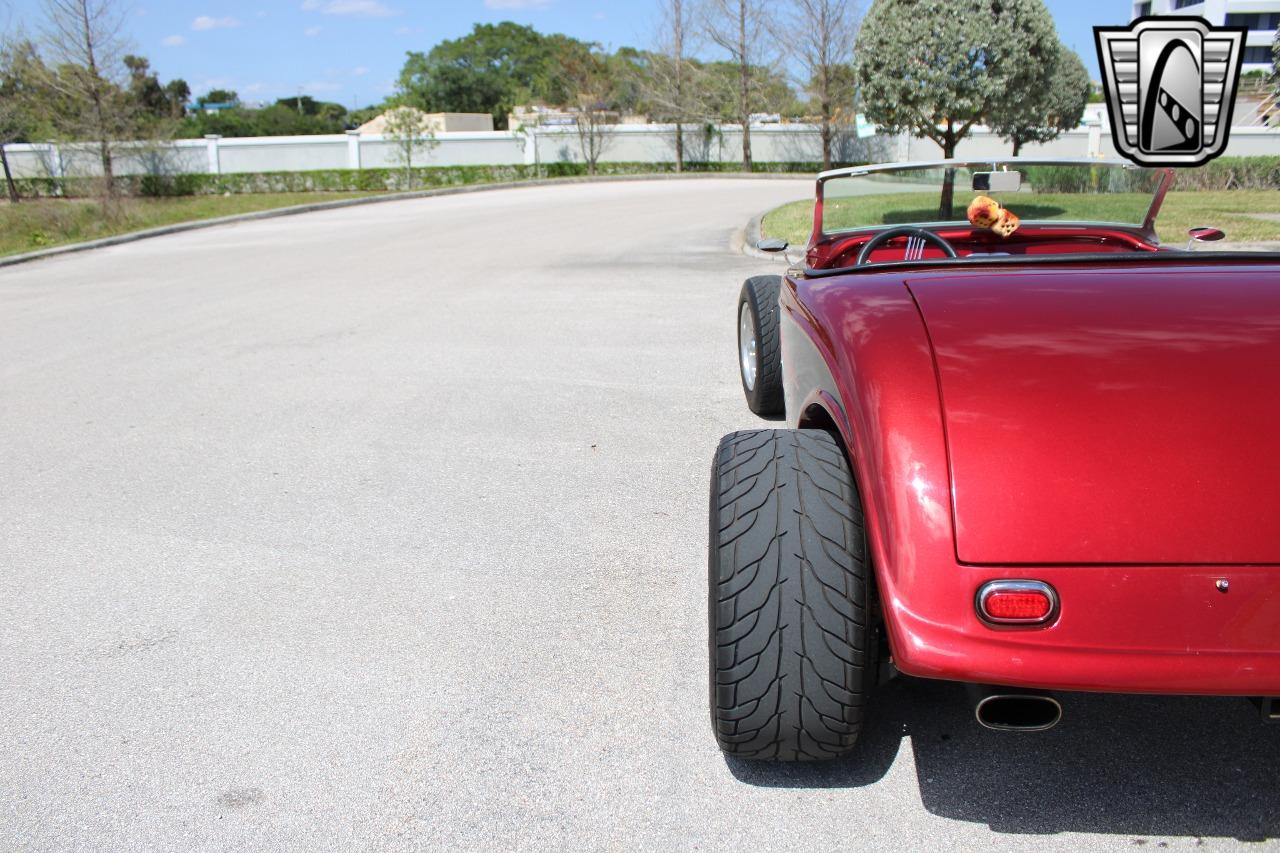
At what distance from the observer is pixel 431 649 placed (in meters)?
3.15

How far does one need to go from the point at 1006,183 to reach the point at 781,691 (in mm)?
3077

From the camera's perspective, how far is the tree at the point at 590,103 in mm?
40750

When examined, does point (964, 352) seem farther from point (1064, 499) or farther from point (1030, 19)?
point (1030, 19)

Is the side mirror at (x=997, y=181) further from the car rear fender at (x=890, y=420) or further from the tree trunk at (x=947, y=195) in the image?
the car rear fender at (x=890, y=420)

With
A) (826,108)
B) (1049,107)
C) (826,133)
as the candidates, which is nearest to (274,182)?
(826,108)

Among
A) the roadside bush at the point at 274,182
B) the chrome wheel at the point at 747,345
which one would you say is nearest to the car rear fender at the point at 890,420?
the chrome wheel at the point at 747,345

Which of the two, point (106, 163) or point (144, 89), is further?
point (144, 89)

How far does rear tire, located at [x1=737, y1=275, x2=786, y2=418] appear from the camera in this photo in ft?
17.0

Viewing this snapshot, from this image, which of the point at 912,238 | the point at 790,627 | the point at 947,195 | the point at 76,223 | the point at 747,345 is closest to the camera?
the point at 790,627

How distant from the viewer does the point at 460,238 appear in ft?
51.4

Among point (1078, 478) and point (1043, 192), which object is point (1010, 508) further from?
point (1043, 192)

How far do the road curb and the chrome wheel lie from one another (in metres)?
12.5

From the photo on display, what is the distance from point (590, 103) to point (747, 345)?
37.2 meters

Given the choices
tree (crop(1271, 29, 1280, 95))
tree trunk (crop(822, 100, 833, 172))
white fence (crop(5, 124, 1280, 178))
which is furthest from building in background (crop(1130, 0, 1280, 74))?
tree (crop(1271, 29, 1280, 95))
